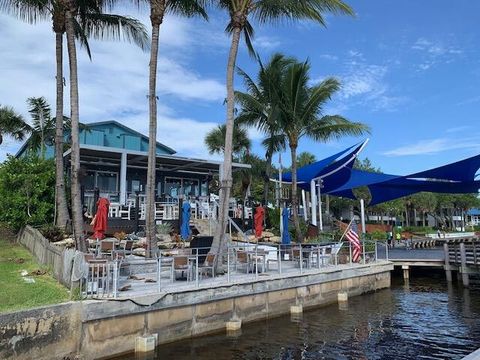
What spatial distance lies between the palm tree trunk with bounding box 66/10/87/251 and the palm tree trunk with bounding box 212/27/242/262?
4.13m

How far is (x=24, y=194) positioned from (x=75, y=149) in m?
6.22

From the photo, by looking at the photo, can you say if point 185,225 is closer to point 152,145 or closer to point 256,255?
point 152,145

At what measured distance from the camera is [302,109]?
961 inches

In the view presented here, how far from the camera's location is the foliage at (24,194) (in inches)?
740

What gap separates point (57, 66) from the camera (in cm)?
2011

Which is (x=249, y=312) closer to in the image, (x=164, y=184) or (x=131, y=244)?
(x=131, y=244)

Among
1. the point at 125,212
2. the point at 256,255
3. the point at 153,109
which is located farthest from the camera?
the point at 125,212

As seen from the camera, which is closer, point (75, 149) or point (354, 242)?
point (75, 149)

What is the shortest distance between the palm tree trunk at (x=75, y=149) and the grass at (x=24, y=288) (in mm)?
1342

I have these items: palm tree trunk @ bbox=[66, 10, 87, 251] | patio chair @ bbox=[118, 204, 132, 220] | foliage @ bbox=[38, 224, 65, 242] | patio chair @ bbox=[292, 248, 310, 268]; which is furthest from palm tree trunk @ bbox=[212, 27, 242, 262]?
patio chair @ bbox=[118, 204, 132, 220]

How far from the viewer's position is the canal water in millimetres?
10398

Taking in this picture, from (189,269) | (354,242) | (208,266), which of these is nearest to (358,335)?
(208,266)

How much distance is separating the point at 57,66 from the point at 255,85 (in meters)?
12.4

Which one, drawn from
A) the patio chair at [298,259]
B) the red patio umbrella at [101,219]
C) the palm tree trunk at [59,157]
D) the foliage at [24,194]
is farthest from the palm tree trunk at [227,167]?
the foliage at [24,194]
